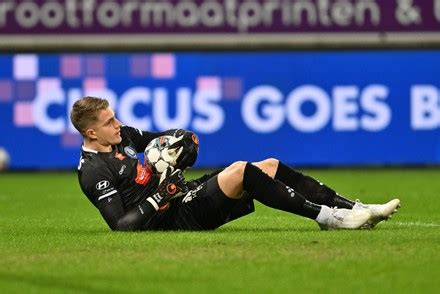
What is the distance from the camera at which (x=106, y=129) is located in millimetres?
9258

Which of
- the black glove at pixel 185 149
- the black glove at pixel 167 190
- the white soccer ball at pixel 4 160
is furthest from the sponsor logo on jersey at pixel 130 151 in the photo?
the white soccer ball at pixel 4 160

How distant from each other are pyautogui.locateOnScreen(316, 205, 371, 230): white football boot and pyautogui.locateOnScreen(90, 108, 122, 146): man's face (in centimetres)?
150

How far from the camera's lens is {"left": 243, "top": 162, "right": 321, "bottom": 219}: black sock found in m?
8.83

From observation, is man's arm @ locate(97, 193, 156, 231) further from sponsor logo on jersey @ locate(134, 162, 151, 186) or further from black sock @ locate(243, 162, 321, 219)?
black sock @ locate(243, 162, 321, 219)

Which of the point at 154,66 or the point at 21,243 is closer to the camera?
the point at 21,243

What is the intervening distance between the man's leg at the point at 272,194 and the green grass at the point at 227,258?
13cm

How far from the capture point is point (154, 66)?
1958 centimetres

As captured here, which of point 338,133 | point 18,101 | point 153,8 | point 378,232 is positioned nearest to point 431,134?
point 338,133

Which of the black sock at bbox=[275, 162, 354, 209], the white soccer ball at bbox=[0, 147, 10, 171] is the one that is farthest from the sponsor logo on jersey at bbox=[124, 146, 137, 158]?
the white soccer ball at bbox=[0, 147, 10, 171]

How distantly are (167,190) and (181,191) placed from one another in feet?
0.39

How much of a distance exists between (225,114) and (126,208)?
33.7ft

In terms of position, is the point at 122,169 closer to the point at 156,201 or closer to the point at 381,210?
the point at 156,201

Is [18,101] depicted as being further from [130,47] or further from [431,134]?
[431,134]

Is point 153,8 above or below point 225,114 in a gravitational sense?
above
